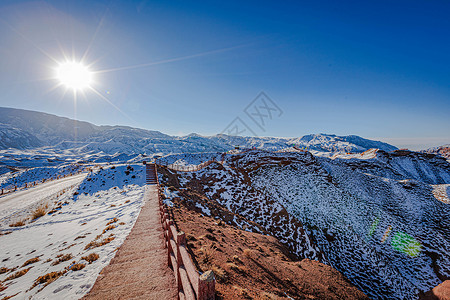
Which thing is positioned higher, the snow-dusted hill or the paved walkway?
the paved walkway

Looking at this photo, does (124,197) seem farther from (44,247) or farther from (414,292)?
(414,292)

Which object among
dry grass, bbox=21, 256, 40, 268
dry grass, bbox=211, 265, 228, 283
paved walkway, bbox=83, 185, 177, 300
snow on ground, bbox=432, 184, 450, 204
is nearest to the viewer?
paved walkway, bbox=83, 185, 177, 300

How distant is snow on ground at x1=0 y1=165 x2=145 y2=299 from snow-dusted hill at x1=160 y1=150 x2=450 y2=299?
5.85 m

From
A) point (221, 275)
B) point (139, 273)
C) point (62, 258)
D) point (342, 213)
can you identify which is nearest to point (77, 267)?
point (62, 258)

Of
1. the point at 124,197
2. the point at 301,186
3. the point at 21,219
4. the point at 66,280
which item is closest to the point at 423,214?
the point at 301,186

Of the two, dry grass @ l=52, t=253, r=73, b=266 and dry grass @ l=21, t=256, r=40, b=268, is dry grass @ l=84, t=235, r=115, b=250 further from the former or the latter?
dry grass @ l=21, t=256, r=40, b=268

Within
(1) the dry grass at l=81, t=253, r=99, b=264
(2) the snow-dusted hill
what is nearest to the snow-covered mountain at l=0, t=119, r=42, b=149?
(2) the snow-dusted hill

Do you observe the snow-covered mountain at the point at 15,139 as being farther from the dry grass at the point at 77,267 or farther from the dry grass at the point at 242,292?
the dry grass at the point at 242,292

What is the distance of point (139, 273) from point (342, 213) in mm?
24012

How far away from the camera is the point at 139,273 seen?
17.8 ft

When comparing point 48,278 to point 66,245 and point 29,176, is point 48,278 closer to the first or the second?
point 66,245

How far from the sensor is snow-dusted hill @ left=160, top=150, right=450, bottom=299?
1440 cm

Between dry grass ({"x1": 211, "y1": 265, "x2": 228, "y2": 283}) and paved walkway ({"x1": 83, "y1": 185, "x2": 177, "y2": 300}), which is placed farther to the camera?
dry grass ({"x1": 211, "y1": 265, "x2": 228, "y2": 283})

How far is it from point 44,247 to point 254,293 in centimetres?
1110
